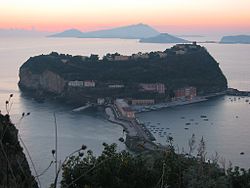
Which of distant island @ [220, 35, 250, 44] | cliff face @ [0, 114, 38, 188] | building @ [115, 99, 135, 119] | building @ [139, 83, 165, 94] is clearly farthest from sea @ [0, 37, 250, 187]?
distant island @ [220, 35, 250, 44]

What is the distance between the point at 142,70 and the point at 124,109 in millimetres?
5959

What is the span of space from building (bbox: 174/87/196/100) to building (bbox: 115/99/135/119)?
2.71 metres

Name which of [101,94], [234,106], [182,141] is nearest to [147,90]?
[101,94]

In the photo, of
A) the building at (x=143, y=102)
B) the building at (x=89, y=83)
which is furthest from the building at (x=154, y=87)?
the building at (x=89, y=83)

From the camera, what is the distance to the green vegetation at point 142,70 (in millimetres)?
19794

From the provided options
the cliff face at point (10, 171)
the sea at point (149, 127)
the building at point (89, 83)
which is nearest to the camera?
the cliff face at point (10, 171)

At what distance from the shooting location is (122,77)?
64.8 ft

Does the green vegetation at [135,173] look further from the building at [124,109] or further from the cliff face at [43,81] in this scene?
the cliff face at [43,81]

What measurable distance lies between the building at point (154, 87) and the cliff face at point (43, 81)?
3419mm

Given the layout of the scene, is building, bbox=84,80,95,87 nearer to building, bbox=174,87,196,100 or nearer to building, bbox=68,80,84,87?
building, bbox=68,80,84,87

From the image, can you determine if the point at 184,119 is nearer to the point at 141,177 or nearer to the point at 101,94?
the point at 101,94

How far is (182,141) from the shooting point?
428 inches

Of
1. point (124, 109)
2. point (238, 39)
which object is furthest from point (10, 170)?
point (238, 39)

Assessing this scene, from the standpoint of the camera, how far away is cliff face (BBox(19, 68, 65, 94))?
1943 centimetres
